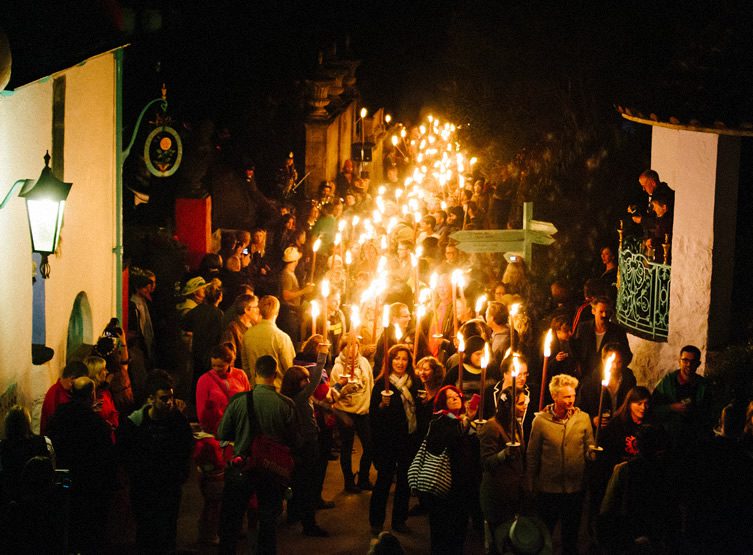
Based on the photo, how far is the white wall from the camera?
1043cm

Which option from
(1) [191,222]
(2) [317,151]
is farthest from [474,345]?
(2) [317,151]

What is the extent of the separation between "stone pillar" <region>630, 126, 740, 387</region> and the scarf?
155 inches

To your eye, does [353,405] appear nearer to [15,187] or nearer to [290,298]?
[15,187]

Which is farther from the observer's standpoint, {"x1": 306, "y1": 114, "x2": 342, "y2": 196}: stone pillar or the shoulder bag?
{"x1": 306, "y1": 114, "x2": 342, "y2": 196}: stone pillar

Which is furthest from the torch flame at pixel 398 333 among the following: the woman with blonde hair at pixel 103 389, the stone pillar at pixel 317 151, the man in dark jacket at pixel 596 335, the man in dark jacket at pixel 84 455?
the stone pillar at pixel 317 151

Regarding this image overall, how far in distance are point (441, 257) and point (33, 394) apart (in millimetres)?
7397

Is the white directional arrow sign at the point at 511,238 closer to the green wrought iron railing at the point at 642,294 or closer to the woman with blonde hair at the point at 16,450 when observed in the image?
the green wrought iron railing at the point at 642,294

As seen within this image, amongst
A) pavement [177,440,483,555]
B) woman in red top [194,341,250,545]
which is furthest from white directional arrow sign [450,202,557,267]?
woman in red top [194,341,250,545]

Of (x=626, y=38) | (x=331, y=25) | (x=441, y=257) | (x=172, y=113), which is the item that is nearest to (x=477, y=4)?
(x=626, y=38)

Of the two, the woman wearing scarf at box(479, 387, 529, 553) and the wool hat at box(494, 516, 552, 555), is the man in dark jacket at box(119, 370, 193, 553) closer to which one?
the woman wearing scarf at box(479, 387, 529, 553)

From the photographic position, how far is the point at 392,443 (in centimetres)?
1102

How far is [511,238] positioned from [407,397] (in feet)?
20.5

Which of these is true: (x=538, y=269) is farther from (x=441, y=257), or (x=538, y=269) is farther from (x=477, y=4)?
(x=477, y=4)

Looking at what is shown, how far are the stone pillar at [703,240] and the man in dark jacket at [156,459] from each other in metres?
6.34
